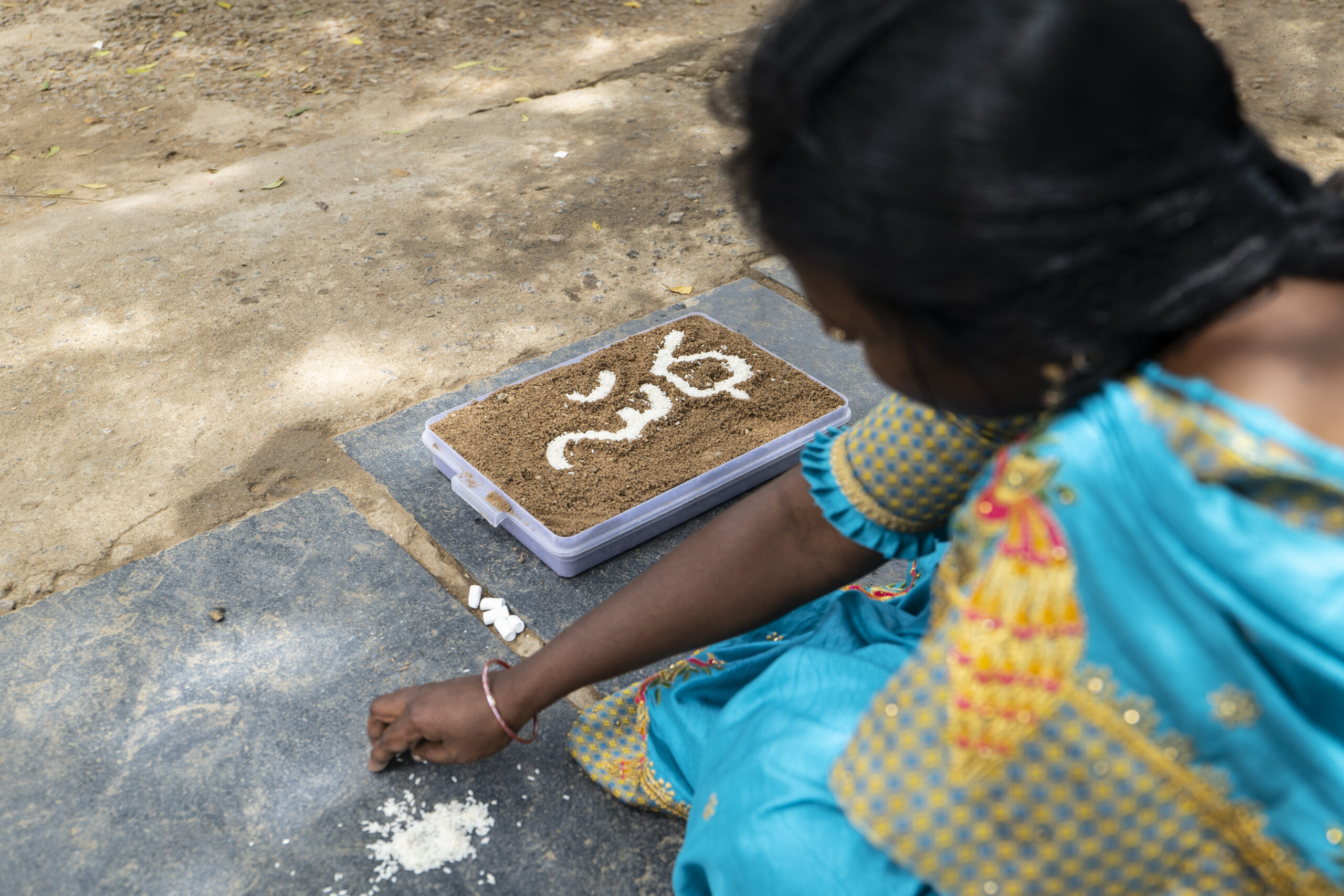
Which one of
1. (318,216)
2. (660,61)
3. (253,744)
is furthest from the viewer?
(660,61)

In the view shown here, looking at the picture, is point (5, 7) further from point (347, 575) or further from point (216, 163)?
point (347, 575)

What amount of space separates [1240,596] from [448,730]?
1066 mm

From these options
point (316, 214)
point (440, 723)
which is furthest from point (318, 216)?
point (440, 723)

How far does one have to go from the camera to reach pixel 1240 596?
82 cm

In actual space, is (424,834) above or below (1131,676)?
below

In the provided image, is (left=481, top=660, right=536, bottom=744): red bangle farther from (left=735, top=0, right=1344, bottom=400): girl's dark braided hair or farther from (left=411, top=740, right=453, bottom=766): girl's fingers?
(left=735, top=0, right=1344, bottom=400): girl's dark braided hair

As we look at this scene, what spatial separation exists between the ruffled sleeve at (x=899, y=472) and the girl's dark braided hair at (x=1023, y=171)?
0.35 meters

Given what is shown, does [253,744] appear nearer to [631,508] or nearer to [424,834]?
[424,834]

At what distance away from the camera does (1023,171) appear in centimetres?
74

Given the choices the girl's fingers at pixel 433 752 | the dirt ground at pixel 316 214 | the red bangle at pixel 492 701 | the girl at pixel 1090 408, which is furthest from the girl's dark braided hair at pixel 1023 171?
the dirt ground at pixel 316 214

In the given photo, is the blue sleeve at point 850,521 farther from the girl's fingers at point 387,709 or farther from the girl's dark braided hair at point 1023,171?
the girl's fingers at point 387,709

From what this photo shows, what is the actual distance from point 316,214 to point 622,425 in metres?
1.70

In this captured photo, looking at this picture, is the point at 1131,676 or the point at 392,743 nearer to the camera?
the point at 1131,676

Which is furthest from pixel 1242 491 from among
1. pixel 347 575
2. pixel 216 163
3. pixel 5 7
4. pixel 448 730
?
pixel 5 7
